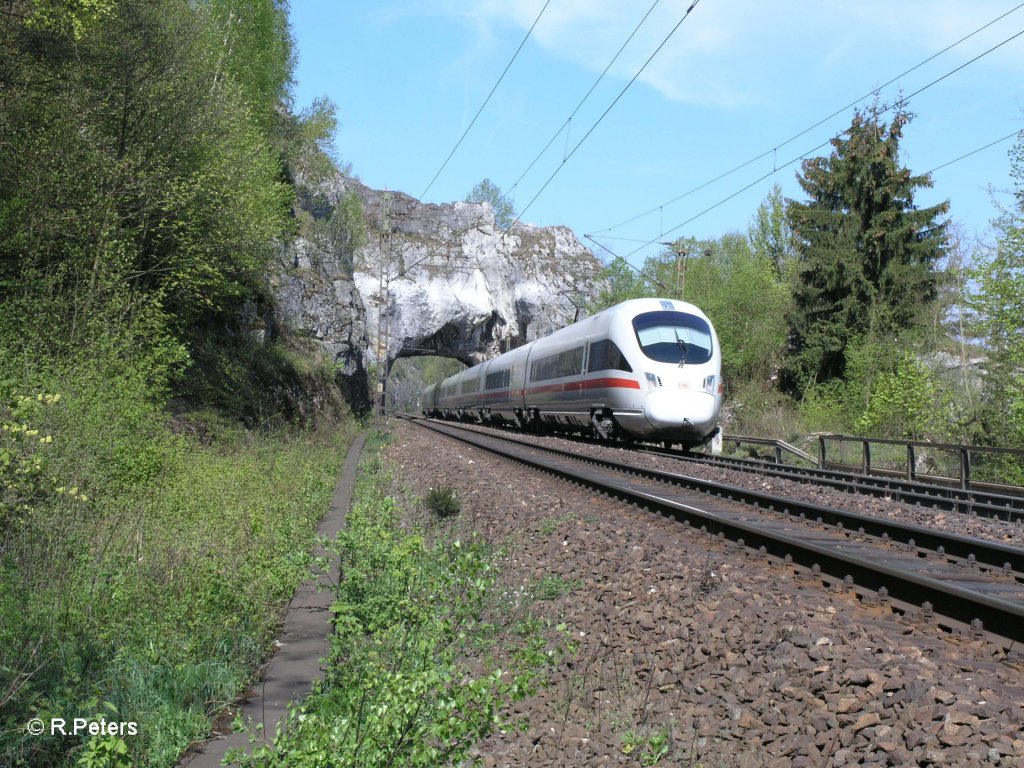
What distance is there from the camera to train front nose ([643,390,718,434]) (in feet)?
63.7

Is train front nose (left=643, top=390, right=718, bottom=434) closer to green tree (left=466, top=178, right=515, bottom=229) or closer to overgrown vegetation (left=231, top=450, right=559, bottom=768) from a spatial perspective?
overgrown vegetation (left=231, top=450, right=559, bottom=768)

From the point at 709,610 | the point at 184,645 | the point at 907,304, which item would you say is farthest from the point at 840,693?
the point at 907,304

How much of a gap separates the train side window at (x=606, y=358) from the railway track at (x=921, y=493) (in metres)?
3.46

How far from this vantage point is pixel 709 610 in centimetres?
565

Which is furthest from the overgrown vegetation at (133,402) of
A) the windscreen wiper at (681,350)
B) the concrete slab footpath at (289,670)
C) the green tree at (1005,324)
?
the green tree at (1005,324)

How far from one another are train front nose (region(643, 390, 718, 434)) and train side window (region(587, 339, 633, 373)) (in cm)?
97

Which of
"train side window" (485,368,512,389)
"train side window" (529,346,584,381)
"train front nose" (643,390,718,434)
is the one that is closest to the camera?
"train front nose" (643,390,718,434)

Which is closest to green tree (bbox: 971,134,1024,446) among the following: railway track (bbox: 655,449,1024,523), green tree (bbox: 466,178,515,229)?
railway track (bbox: 655,449,1024,523)

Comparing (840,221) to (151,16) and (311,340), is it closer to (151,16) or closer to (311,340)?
(311,340)

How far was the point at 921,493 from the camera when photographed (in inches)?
529

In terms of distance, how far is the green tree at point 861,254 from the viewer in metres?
36.2

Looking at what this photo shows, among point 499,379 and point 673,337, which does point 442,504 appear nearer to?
point 673,337

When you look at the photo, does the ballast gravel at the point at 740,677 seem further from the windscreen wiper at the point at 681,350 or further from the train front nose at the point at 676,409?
the windscreen wiper at the point at 681,350

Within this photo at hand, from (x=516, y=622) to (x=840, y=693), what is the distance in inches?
106
